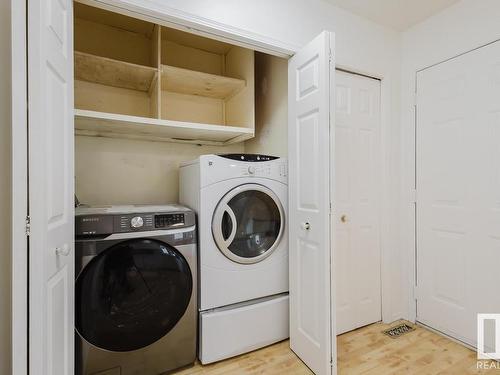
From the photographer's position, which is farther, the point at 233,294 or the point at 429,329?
the point at 429,329

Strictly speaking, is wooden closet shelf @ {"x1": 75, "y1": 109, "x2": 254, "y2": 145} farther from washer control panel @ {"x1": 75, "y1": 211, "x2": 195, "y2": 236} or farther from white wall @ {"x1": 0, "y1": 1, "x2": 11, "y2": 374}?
A: washer control panel @ {"x1": 75, "y1": 211, "x2": 195, "y2": 236}

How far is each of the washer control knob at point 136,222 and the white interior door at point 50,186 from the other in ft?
1.05

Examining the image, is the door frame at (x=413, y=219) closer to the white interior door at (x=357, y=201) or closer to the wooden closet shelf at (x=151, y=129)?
the white interior door at (x=357, y=201)

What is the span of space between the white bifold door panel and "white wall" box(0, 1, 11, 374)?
2.61m

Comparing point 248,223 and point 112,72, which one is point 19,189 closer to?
point 248,223

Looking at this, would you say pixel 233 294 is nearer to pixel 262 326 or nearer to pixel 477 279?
pixel 262 326

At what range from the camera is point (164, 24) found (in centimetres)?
149

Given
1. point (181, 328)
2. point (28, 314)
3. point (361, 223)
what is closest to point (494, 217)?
point (361, 223)

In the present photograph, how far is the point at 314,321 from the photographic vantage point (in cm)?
160

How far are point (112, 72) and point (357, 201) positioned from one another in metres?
2.12

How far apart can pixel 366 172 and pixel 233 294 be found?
1.43 meters

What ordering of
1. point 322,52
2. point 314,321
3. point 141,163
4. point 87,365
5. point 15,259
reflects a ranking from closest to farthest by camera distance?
point 15,259 → point 87,365 → point 322,52 → point 314,321 → point 141,163

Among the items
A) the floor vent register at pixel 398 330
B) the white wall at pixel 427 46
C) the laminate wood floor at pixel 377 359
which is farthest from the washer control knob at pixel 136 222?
the white wall at pixel 427 46

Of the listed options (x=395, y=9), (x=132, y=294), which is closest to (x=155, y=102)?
(x=132, y=294)
